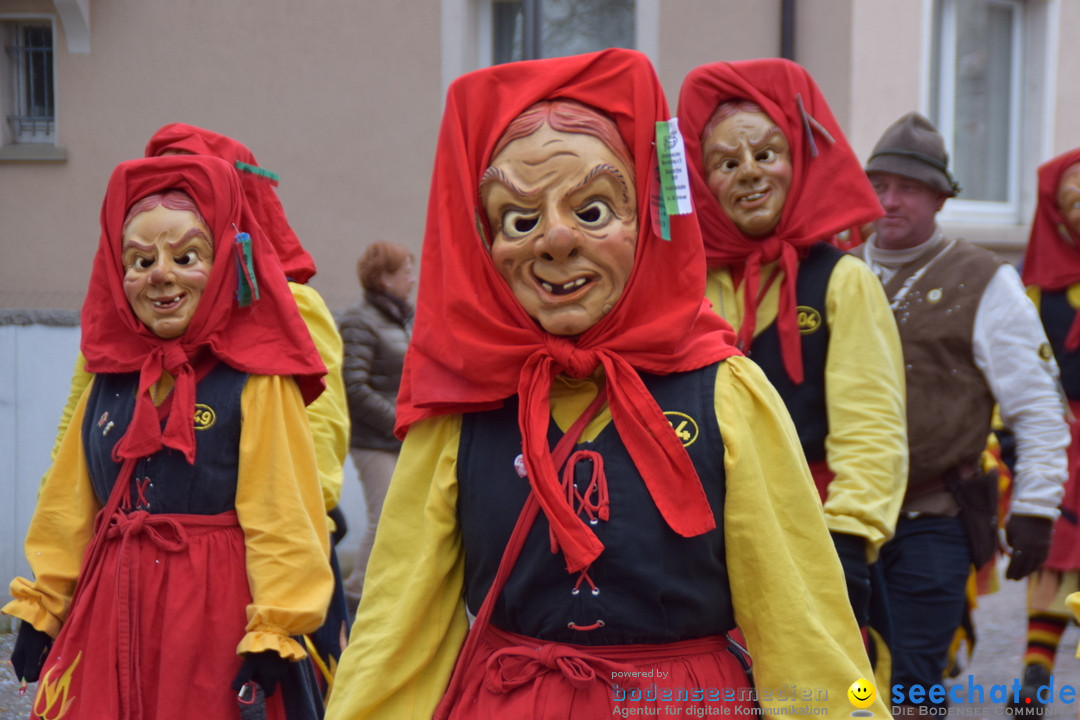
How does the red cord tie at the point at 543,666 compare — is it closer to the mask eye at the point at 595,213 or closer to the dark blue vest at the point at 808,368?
the mask eye at the point at 595,213

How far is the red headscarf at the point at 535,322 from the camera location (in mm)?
2109

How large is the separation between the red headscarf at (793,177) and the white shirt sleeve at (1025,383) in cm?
75

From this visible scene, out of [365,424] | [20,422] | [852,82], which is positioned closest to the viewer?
[365,424]

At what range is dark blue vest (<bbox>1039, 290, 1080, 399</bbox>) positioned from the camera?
4871 mm

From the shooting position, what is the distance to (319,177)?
8.87 m

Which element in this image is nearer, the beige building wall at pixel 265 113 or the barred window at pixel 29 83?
the beige building wall at pixel 265 113

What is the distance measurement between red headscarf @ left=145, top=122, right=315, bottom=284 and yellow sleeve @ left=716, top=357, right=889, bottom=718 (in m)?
2.66

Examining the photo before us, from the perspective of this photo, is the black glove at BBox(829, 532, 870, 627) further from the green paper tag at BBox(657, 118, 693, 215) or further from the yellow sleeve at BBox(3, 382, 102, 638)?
the yellow sleeve at BBox(3, 382, 102, 638)

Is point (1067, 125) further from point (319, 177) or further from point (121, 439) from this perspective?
point (121, 439)

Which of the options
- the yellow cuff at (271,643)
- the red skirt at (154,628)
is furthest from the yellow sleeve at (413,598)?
the red skirt at (154,628)

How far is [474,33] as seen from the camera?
8.84 m

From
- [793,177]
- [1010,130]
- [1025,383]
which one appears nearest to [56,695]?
[793,177]

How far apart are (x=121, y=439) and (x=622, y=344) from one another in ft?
5.58

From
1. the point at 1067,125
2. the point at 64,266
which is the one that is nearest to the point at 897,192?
the point at 1067,125
